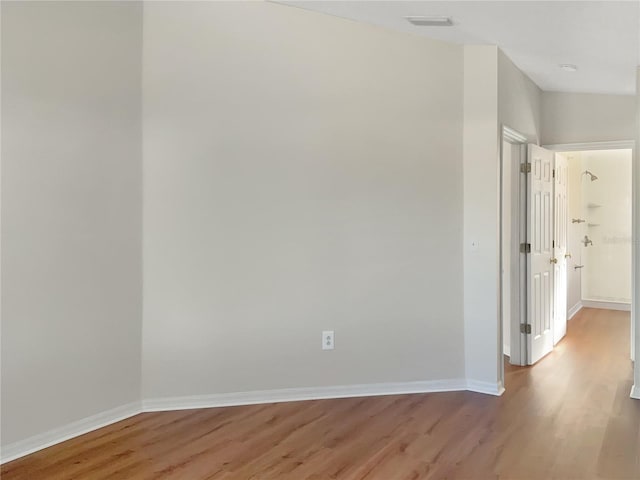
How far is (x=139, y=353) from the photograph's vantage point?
3.26 m

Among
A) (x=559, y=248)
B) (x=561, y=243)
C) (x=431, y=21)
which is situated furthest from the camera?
(x=561, y=243)

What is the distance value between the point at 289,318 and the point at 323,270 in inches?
16.4

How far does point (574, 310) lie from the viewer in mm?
6980

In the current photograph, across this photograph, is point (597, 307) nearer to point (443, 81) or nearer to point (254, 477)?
point (443, 81)

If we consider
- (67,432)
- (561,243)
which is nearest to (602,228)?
(561,243)

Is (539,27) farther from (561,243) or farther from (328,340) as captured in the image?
(561,243)

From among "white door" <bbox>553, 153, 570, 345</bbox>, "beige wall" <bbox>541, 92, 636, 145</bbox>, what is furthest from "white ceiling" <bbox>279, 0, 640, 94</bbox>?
"white door" <bbox>553, 153, 570, 345</bbox>

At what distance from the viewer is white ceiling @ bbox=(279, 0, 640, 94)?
2.85 meters

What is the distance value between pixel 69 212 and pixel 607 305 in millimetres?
7342

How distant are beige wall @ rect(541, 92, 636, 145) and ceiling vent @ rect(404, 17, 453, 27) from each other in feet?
6.90

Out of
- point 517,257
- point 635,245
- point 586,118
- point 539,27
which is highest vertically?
point 539,27

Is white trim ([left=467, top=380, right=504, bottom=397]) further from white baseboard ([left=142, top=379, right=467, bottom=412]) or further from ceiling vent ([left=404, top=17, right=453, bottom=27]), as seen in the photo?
ceiling vent ([left=404, top=17, right=453, bottom=27])

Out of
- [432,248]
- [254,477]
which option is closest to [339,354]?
[432,248]

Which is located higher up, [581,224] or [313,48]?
[313,48]
